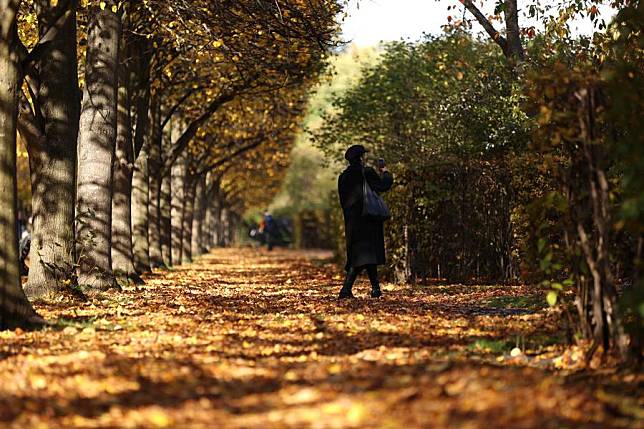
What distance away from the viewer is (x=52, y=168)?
13070 millimetres

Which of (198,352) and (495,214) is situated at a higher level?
(495,214)

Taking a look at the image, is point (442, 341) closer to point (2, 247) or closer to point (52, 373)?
point (52, 373)

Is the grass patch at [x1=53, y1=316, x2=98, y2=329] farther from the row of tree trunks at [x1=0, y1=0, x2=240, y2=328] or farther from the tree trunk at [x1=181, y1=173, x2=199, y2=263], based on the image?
the tree trunk at [x1=181, y1=173, x2=199, y2=263]

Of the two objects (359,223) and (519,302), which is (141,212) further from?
(519,302)

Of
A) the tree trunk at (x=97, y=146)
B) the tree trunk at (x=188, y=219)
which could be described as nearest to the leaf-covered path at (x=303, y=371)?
the tree trunk at (x=97, y=146)

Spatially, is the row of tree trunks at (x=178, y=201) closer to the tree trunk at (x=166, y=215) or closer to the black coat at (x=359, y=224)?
the tree trunk at (x=166, y=215)

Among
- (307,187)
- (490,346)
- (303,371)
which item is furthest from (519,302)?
(307,187)

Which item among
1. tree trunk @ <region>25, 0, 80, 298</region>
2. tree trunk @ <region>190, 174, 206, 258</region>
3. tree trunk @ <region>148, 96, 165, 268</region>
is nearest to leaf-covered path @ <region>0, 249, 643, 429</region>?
tree trunk @ <region>25, 0, 80, 298</region>

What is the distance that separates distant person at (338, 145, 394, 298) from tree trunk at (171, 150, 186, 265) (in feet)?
57.4

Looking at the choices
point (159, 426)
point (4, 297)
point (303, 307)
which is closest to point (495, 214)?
point (303, 307)

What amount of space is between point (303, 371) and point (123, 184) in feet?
40.5

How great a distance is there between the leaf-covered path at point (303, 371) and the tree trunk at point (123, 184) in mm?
5563

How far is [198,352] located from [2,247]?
2.62m

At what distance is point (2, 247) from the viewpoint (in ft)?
30.8
